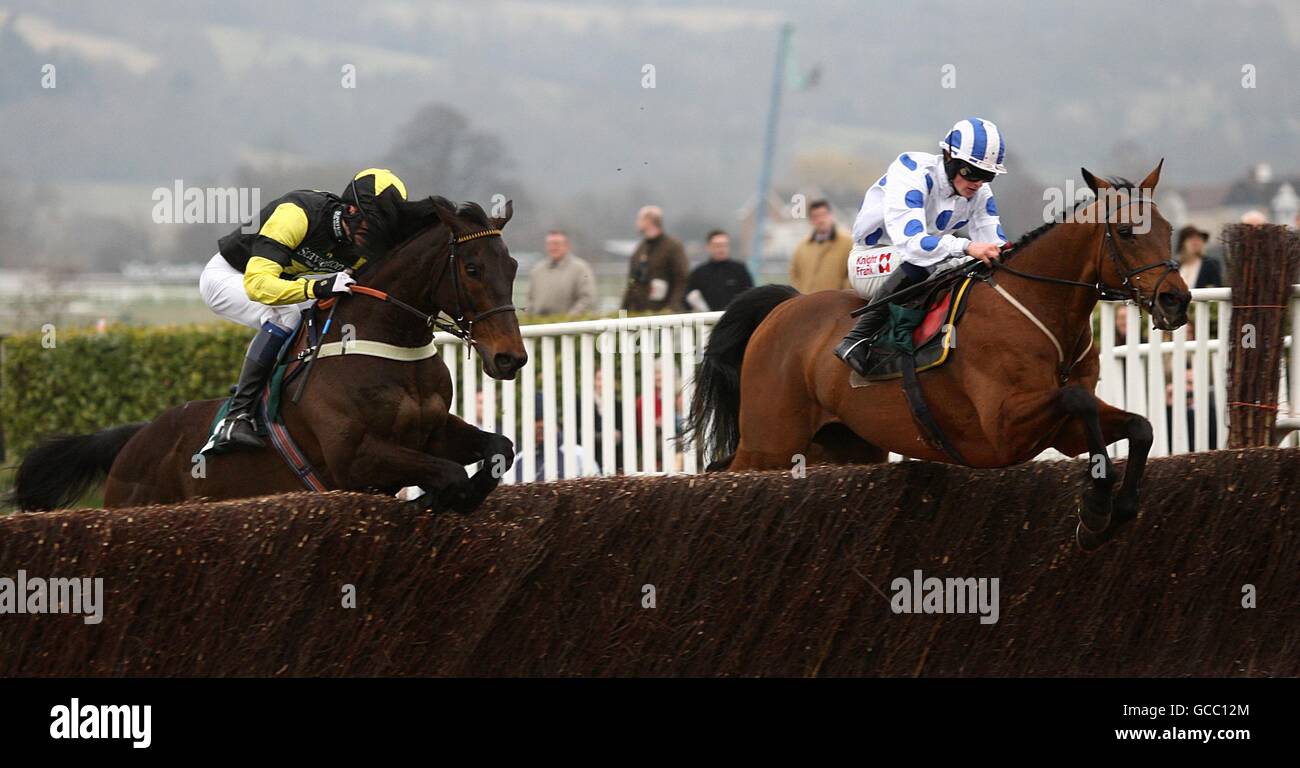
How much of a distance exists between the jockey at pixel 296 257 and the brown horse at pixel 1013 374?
162 cm

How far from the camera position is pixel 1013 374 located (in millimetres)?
5105

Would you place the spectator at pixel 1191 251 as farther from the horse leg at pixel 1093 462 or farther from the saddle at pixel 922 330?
the horse leg at pixel 1093 462

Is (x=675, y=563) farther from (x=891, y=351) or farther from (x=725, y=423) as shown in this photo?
(x=725, y=423)

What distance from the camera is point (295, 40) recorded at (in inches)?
1658

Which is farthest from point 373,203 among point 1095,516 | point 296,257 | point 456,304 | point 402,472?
point 1095,516

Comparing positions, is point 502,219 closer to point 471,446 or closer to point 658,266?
point 471,446

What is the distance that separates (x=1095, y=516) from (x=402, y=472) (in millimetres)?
2214

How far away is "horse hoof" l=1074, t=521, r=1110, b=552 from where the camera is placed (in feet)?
15.7

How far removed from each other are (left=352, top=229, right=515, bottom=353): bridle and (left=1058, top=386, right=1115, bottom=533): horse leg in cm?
183

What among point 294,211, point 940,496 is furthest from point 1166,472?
point 294,211

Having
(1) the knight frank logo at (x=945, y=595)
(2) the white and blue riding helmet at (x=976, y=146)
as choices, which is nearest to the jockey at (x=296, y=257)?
(2) the white and blue riding helmet at (x=976, y=146)

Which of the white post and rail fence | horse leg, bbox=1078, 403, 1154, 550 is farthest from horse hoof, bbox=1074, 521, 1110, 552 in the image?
the white post and rail fence

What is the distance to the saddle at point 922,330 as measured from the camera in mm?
5344
